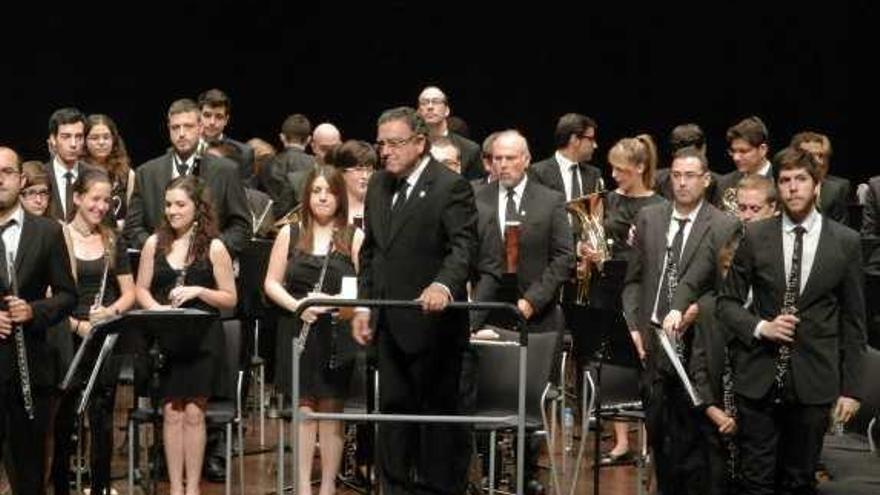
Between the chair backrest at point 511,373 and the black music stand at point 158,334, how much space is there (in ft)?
4.31

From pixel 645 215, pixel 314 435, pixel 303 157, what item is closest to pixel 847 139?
pixel 303 157

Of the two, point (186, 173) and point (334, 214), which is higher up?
point (186, 173)

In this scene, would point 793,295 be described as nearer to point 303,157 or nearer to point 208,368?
point 208,368

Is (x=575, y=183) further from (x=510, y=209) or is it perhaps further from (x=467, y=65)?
(x=467, y=65)

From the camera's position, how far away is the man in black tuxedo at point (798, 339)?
21.6ft

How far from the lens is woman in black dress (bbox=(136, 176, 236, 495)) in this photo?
751 centimetres

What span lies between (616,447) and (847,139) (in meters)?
4.71

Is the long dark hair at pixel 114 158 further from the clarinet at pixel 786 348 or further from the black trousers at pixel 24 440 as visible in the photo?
the clarinet at pixel 786 348

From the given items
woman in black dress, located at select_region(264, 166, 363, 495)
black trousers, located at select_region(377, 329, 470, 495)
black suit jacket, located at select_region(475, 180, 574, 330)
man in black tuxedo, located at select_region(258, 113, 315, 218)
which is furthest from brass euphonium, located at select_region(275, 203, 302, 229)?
black trousers, located at select_region(377, 329, 470, 495)

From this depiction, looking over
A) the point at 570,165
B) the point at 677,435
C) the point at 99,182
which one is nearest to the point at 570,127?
the point at 570,165

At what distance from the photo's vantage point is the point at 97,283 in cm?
771

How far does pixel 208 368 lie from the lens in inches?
297

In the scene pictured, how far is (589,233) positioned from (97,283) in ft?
9.24

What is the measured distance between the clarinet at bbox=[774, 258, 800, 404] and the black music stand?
92.2 inches
